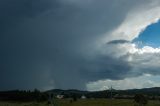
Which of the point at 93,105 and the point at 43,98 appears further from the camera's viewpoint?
the point at 43,98

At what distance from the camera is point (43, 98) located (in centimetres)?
19888

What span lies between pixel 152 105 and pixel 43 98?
71834mm

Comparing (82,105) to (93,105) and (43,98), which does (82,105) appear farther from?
(43,98)

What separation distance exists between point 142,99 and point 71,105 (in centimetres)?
3376

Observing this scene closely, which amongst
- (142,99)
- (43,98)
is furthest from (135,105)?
(43,98)

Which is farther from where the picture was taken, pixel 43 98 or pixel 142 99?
pixel 43 98

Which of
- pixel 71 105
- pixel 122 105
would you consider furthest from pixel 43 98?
pixel 122 105

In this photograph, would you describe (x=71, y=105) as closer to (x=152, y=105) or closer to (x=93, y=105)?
(x=93, y=105)

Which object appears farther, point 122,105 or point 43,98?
point 43,98

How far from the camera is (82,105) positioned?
160m

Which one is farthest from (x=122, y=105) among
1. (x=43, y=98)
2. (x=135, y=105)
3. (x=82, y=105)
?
(x=43, y=98)

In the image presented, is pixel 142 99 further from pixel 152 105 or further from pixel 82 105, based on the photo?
pixel 82 105

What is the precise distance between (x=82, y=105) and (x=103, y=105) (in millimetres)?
10255

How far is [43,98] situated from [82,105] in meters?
44.9
